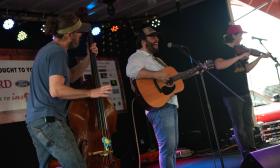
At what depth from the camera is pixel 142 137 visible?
7652 mm

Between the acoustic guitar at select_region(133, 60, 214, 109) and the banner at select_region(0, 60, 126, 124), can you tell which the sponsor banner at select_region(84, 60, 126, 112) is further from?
the acoustic guitar at select_region(133, 60, 214, 109)

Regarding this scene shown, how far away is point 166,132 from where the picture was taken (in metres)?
Result: 3.78

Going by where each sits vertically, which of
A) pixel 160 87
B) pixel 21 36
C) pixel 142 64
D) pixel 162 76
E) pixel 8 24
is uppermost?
pixel 8 24

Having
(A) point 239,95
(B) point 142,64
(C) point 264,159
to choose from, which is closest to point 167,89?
(B) point 142,64

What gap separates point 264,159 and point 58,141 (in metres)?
1.43

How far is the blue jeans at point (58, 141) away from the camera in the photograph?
261 cm

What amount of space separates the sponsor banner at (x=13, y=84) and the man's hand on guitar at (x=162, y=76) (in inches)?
104

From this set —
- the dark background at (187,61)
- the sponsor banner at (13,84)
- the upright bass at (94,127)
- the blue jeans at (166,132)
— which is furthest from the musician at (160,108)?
the dark background at (187,61)

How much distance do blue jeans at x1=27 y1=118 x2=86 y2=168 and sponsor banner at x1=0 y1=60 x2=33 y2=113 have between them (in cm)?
318

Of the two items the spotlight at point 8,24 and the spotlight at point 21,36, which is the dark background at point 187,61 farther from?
the spotlight at point 8,24

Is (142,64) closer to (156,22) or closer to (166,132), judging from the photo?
(166,132)

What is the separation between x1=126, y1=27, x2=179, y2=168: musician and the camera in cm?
378

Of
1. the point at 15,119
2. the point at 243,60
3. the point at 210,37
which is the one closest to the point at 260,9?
the point at 210,37

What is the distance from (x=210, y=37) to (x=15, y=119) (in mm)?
3846
